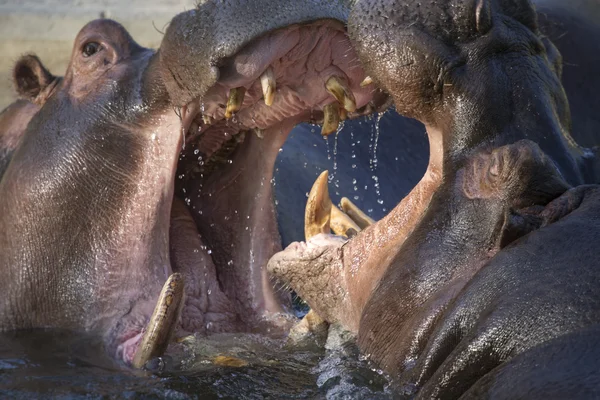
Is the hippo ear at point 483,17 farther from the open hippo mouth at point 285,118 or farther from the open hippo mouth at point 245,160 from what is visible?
the open hippo mouth at point 245,160

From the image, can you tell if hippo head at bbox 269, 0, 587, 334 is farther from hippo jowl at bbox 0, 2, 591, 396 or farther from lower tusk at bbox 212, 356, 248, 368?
lower tusk at bbox 212, 356, 248, 368

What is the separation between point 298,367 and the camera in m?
2.95

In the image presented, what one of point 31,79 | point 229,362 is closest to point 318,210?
point 229,362

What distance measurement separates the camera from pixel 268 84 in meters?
3.03

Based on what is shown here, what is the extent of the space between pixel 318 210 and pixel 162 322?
70cm

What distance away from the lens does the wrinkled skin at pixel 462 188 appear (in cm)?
206

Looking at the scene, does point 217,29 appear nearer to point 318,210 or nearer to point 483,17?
point 318,210

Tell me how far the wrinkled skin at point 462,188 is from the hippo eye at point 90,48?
1310mm

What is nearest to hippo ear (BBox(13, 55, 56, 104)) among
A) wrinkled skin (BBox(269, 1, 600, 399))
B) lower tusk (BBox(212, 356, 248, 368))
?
lower tusk (BBox(212, 356, 248, 368))

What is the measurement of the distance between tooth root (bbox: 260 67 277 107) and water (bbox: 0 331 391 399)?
0.73 meters

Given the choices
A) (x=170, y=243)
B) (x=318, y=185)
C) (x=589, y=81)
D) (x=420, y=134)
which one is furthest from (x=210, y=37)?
(x=589, y=81)

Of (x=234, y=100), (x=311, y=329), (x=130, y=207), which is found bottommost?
(x=311, y=329)

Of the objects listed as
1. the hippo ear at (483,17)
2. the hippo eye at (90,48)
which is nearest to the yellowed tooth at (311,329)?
the hippo ear at (483,17)

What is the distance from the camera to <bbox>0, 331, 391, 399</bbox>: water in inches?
106
